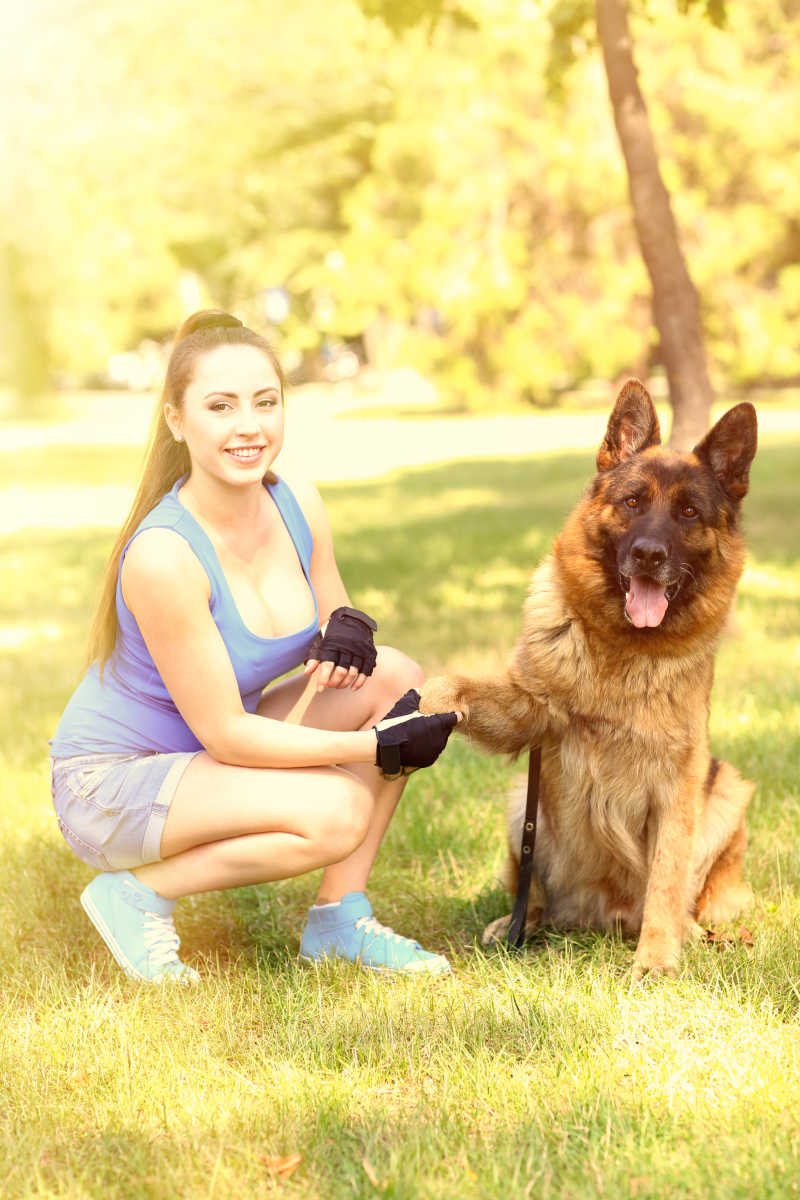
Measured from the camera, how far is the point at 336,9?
33.4 meters

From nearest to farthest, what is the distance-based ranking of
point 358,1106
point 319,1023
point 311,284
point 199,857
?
point 358,1106
point 319,1023
point 199,857
point 311,284

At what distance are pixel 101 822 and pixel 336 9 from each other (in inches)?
1344

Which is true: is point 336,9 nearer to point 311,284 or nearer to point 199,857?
point 311,284

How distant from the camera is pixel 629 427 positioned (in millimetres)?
3672

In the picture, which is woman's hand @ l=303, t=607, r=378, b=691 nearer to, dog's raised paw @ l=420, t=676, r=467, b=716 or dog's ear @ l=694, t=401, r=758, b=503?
dog's raised paw @ l=420, t=676, r=467, b=716

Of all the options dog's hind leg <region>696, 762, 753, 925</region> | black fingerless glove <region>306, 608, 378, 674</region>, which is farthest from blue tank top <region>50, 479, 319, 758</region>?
dog's hind leg <region>696, 762, 753, 925</region>

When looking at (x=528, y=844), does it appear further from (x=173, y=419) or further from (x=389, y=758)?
(x=173, y=419)

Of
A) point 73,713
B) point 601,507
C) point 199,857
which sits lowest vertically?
point 199,857

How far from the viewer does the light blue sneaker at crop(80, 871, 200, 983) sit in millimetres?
3412

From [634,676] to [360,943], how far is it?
1.08 m

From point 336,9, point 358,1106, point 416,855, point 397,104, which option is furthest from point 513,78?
point 358,1106

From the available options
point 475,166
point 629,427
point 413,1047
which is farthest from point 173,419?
point 475,166

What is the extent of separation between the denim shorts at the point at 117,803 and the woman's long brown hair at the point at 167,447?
0.29 metres

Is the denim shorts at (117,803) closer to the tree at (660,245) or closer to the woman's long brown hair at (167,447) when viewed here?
the woman's long brown hair at (167,447)
